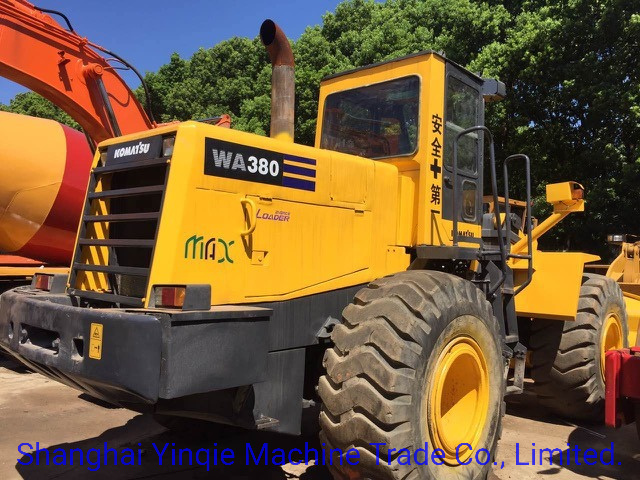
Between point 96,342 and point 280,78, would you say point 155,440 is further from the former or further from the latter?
point 280,78

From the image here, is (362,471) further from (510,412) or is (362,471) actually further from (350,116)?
(510,412)

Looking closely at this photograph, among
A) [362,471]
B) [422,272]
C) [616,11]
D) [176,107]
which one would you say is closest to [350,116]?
A: [422,272]

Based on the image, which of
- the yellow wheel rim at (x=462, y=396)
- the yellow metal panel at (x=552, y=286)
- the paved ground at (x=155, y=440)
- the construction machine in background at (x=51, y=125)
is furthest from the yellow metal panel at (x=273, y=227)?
the construction machine in background at (x=51, y=125)

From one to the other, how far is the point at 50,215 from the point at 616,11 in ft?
39.1

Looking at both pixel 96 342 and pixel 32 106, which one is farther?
pixel 32 106

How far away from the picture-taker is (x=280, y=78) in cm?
530

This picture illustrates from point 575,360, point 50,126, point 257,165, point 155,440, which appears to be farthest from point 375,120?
point 50,126

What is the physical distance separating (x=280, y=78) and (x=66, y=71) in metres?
3.31

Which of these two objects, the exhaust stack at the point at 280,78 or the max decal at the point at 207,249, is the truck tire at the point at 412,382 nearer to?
the max decal at the point at 207,249

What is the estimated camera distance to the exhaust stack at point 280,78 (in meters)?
4.94

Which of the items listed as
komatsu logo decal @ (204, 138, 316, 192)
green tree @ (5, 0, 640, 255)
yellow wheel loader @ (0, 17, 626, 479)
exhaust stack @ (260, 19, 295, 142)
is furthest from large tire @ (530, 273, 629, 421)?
green tree @ (5, 0, 640, 255)

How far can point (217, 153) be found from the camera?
3.30m

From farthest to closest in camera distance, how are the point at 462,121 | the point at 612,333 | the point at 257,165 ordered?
the point at 612,333, the point at 462,121, the point at 257,165

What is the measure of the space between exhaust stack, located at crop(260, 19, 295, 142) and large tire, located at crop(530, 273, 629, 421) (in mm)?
3309
